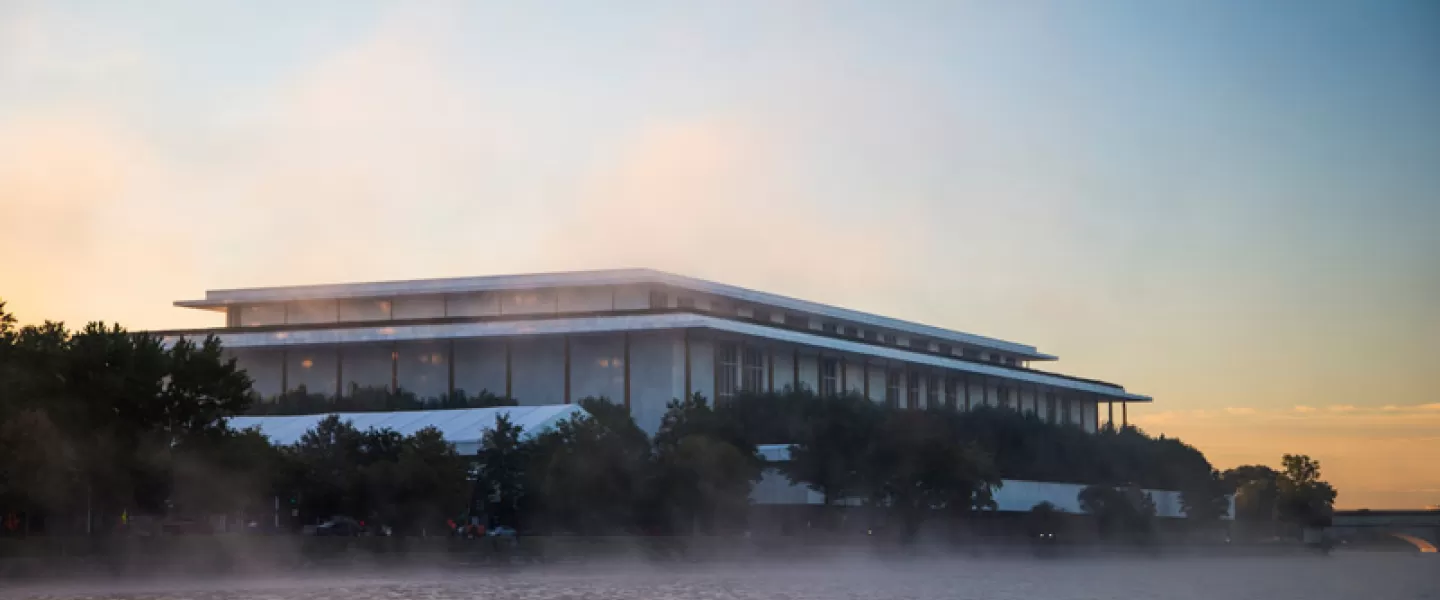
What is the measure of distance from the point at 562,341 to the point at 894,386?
30.2 meters

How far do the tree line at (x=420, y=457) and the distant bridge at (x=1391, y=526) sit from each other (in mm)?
51355

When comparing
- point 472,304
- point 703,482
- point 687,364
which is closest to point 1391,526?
point 687,364

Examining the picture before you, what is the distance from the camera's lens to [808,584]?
189ft

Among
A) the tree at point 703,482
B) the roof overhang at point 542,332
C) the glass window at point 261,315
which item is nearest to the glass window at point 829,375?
the roof overhang at point 542,332

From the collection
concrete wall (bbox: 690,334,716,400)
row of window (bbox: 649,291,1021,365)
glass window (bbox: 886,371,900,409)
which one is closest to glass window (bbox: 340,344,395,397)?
row of window (bbox: 649,291,1021,365)

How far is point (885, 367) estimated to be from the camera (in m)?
133

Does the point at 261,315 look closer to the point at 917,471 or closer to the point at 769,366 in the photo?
the point at 769,366

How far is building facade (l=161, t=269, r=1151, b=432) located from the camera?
11144cm

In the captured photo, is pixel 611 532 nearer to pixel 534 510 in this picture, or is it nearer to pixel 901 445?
pixel 534 510

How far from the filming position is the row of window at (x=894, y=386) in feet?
380

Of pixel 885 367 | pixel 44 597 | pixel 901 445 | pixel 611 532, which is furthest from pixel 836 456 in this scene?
pixel 44 597

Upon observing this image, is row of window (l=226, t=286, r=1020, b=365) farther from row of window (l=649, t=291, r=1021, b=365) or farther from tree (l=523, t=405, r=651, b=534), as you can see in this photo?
tree (l=523, t=405, r=651, b=534)

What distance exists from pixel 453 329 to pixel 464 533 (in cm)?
4081

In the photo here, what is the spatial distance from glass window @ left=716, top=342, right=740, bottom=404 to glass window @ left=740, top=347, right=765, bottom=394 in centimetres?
61
